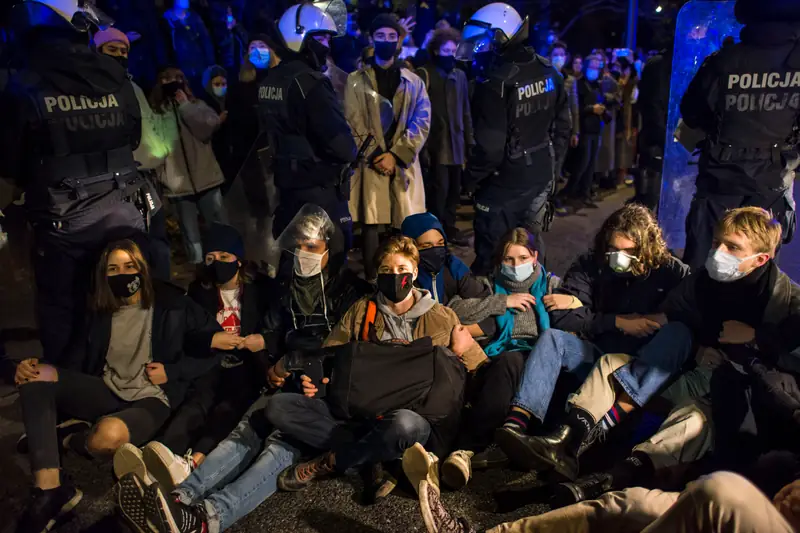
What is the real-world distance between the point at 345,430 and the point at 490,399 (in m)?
0.70

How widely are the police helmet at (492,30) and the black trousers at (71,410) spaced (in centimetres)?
319

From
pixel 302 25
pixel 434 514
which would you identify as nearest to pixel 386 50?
pixel 302 25

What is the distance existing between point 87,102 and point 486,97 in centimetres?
244

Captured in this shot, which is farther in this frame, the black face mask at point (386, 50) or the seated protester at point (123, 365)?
the black face mask at point (386, 50)

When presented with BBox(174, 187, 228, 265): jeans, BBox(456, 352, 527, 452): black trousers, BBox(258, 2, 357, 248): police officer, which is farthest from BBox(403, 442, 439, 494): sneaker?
BBox(174, 187, 228, 265): jeans

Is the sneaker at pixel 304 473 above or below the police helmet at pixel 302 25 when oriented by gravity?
below

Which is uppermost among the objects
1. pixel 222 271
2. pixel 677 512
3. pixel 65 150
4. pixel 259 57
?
pixel 259 57

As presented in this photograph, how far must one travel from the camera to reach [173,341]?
3197mm

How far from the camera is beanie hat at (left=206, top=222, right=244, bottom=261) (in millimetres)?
3455

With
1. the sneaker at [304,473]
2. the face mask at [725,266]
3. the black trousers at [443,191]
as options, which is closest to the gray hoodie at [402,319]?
the sneaker at [304,473]

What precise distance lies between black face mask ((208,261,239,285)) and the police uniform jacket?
10.1ft

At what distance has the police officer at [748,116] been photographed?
382 centimetres

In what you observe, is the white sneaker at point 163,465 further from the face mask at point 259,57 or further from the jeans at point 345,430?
the face mask at point 259,57

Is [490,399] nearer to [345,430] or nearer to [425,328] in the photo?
[425,328]
